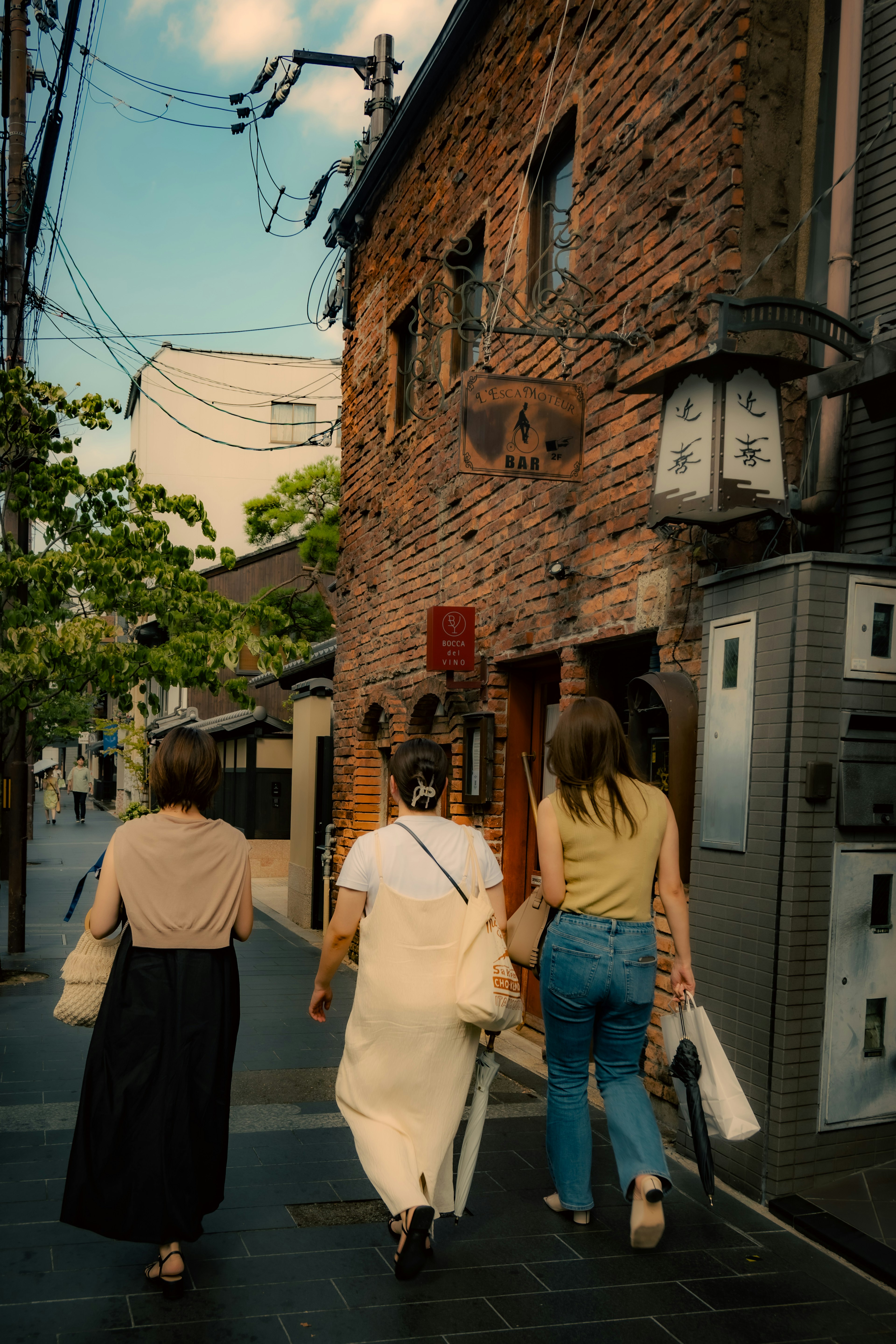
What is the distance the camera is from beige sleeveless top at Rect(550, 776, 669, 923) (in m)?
4.08

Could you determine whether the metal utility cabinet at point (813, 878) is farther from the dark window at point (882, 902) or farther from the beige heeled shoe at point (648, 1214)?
the beige heeled shoe at point (648, 1214)

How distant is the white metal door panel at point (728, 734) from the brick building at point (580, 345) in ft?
0.35

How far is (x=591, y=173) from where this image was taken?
6.92m

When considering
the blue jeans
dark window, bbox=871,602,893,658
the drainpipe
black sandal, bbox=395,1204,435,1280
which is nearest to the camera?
black sandal, bbox=395,1204,435,1280

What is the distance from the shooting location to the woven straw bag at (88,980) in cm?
382

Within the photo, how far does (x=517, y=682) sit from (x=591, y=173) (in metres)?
3.26

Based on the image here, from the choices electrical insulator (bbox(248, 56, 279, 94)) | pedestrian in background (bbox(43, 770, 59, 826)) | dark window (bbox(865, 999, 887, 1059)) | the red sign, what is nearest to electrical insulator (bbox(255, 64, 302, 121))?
electrical insulator (bbox(248, 56, 279, 94))

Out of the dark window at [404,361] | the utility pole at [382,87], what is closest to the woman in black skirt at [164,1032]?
the dark window at [404,361]

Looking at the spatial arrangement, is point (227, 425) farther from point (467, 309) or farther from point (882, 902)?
point (882, 902)

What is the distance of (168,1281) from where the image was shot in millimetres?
3635

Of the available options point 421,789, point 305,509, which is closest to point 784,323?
point 421,789

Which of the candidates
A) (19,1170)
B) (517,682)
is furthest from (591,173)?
(19,1170)

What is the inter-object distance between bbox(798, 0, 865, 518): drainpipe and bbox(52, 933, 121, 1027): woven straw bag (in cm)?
339

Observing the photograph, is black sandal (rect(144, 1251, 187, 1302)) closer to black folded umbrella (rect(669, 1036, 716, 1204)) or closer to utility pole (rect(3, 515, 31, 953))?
black folded umbrella (rect(669, 1036, 716, 1204))
